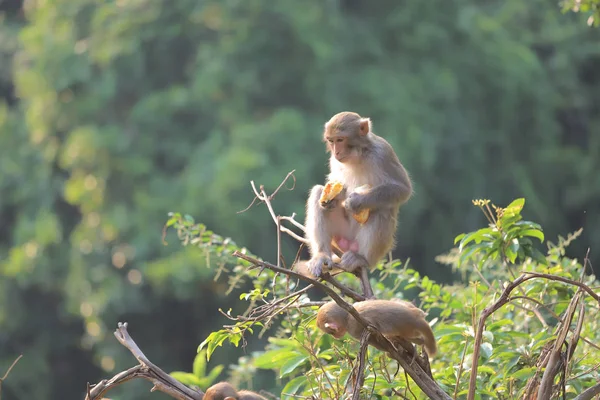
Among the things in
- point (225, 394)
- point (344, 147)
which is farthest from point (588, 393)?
point (344, 147)

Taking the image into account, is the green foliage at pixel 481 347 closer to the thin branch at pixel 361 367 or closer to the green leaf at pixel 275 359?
the green leaf at pixel 275 359

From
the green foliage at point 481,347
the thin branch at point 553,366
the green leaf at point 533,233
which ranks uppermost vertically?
the green leaf at point 533,233

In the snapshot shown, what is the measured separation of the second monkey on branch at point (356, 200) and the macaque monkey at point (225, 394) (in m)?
0.66

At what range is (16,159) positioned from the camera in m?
18.2

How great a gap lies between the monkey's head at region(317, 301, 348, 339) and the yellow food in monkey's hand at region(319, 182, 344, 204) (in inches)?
46.8

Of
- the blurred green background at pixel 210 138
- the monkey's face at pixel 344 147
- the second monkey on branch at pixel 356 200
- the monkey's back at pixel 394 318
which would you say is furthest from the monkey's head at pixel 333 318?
the blurred green background at pixel 210 138

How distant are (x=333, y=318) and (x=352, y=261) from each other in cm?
109

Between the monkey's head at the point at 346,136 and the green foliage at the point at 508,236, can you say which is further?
the monkey's head at the point at 346,136

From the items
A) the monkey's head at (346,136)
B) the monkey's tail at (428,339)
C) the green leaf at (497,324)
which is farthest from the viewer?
the monkey's head at (346,136)

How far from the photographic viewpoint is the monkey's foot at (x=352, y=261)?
4672 millimetres

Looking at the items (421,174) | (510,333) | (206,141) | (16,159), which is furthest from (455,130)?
(510,333)

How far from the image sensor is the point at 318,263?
4570 millimetres

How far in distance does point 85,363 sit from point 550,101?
10.4m

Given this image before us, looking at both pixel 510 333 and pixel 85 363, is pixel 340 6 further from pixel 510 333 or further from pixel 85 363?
pixel 510 333
